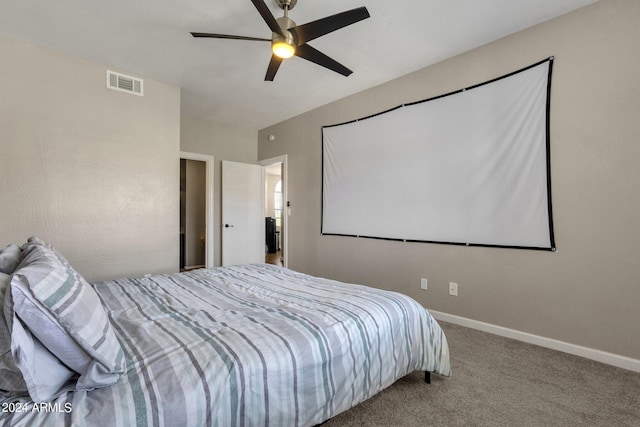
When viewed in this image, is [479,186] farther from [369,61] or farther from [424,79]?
[369,61]

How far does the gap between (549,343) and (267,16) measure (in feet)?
10.3

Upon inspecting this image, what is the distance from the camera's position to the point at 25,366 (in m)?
0.84

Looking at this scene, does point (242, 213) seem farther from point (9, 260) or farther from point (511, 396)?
point (511, 396)

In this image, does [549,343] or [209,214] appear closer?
[549,343]

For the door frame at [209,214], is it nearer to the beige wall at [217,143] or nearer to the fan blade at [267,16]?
the beige wall at [217,143]

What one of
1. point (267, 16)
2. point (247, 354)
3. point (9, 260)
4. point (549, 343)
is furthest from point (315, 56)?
point (549, 343)

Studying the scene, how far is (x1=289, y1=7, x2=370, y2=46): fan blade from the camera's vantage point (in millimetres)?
1878

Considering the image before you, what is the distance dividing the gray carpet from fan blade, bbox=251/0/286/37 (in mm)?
2328

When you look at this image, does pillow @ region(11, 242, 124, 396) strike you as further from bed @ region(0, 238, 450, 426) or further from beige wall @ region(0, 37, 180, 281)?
beige wall @ region(0, 37, 180, 281)

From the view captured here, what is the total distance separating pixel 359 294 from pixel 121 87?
3339 millimetres

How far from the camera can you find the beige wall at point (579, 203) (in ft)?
6.85

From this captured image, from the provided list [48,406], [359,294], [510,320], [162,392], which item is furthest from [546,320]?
[48,406]

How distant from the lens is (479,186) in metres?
2.75

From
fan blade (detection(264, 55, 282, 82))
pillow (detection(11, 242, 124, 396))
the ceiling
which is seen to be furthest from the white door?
pillow (detection(11, 242, 124, 396))
